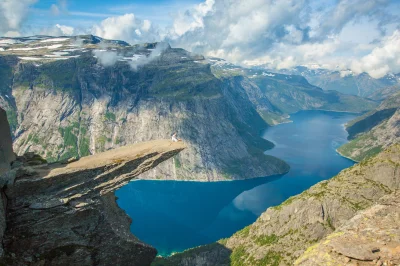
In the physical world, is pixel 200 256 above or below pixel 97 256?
below

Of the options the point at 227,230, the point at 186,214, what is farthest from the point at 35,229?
the point at 186,214

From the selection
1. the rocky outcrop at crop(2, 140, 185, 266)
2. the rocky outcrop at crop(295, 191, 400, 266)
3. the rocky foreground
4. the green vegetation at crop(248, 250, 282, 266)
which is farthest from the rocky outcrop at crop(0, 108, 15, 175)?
the green vegetation at crop(248, 250, 282, 266)

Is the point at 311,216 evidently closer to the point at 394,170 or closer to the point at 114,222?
the point at 394,170

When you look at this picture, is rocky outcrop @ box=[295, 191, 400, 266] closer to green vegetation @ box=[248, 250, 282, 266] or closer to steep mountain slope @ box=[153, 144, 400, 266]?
steep mountain slope @ box=[153, 144, 400, 266]

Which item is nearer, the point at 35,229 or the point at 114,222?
the point at 35,229

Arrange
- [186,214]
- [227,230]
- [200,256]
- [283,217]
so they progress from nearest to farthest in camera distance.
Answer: [283,217] < [200,256] < [227,230] < [186,214]

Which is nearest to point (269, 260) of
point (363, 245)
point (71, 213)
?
point (71, 213)

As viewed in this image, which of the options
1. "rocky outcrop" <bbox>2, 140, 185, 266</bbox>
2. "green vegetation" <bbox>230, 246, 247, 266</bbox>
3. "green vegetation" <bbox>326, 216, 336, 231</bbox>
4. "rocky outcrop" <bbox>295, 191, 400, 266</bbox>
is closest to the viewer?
"rocky outcrop" <bbox>295, 191, 400, 266</bbox>

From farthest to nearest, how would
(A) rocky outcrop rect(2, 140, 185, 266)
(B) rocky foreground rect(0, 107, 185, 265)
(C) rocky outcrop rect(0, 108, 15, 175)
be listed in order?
(C) rocky outcrop rect(0, 108, 15, 175), (A) rocky outcrop rect(2, 140, 185, 266), (B) rocky foreground rect(0, 107, 185, 265)
